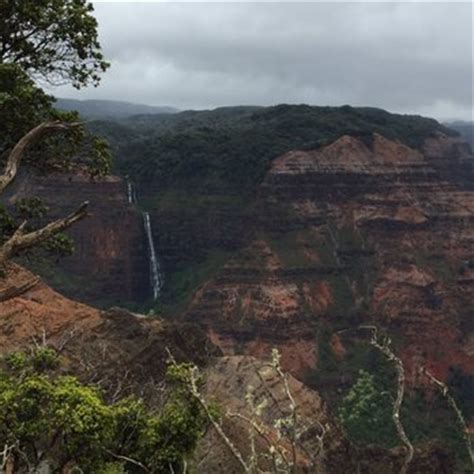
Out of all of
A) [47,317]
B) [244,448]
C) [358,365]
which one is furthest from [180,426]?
[358,365]

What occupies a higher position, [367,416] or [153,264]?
[153,264]

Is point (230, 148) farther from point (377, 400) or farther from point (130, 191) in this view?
point (377, 400)

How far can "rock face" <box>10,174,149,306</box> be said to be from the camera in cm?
11569

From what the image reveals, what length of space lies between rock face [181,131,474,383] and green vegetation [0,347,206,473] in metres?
82.1

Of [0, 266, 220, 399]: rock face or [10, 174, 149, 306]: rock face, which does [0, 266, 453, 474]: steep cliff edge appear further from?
[10, 174, 149, 306]: rock face

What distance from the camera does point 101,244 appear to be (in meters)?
120

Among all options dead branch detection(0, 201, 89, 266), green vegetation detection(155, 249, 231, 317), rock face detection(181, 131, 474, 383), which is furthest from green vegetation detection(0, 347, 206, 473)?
green vegetation detection(155, 249, 231, 317)

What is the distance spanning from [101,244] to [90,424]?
10519 centimetres

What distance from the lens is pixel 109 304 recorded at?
11706 cm

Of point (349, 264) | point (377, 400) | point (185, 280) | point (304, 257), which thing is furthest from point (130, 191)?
point (377, 400)

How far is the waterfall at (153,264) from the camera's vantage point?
122938 millimetres

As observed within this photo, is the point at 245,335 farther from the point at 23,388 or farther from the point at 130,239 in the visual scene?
the point at 23,388

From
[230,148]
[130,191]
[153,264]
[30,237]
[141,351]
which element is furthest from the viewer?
[230,148]

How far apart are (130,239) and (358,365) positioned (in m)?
43.9
